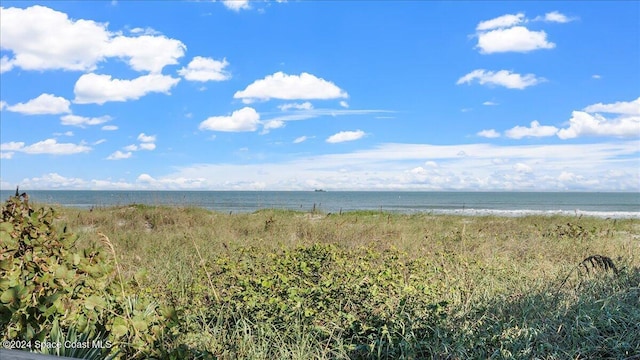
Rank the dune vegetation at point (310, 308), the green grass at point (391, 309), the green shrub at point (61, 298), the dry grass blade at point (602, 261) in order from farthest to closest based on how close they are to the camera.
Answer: the dry grass blade at point (602, 261), the green grass at point (391, 309), the dune vegetation at point (310, 308), the green shrub at point (61, 298)

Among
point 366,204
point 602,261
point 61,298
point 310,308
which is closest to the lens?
point 61,298

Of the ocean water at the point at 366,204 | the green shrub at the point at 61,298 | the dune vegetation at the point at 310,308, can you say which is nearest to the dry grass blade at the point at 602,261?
the dune vegetation at the point at 310,308

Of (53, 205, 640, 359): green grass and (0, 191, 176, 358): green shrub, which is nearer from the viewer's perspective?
(0, 191, 176, 358): green shrub

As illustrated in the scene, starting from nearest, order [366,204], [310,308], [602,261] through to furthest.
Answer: [310,308] → [602,261] → [366,204]

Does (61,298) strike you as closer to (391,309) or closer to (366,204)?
(391,309)

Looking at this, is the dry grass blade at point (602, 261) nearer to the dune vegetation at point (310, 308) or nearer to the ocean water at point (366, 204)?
the dune vegetation at point (310, 308)

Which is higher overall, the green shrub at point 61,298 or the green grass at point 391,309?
the green shrub at point 61,298

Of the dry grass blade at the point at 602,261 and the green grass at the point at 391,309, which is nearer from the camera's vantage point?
the green grass at the point at 391,309

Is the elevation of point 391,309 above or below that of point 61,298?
below

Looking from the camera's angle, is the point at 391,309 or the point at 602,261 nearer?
the point at 391,309

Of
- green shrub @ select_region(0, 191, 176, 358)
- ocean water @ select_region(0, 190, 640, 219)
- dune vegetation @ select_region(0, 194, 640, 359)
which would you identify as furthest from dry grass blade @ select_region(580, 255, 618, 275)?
ocean water @ select_region(0, 190, 640, 219)

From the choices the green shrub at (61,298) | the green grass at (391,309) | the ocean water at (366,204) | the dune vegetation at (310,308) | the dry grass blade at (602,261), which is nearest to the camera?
the green shrub at (61,298)

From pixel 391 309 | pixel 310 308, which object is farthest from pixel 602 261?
pixel 310 308

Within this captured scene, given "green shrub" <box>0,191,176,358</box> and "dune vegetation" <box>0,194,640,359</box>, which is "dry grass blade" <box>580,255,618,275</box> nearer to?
"dune vegetation" <box>0,194,640,359</box>
